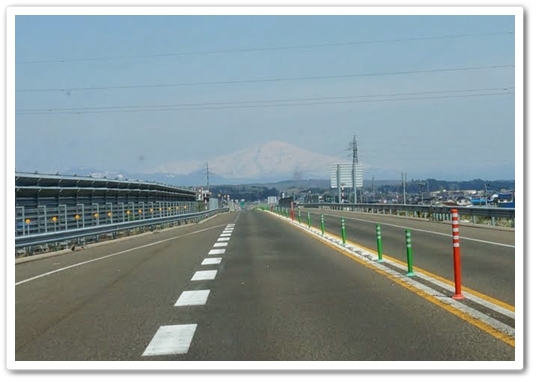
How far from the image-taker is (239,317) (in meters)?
10.3

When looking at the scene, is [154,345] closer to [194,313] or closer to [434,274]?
[194,313]

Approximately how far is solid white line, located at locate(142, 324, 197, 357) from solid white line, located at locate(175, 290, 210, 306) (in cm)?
208

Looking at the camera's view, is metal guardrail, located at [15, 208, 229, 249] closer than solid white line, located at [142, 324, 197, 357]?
No

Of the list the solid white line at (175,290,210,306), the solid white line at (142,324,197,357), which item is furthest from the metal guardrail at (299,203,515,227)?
the solid white line at (142,324,197,357)

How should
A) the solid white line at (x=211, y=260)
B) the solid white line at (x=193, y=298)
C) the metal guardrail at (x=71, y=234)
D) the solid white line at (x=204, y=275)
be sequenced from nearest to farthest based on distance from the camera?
the solid white line at (x=193, y=298) < the solid white line at (x=204, y=275) < the solid white line at (x=211, y=260) < the metal guardrail at (x=71, y=234)

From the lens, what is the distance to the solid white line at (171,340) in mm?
8227

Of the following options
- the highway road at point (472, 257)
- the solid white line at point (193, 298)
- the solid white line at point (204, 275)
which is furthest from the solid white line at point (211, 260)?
the solid white line at point (193, 298)

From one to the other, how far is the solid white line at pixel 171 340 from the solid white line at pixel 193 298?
208 cm

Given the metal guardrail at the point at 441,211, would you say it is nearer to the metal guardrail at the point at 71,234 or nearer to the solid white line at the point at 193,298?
the metal guardrail at the point at 71,234

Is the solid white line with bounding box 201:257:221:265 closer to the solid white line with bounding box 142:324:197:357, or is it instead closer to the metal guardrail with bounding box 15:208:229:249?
the metal guardrail with bounding box 15:208:229:249

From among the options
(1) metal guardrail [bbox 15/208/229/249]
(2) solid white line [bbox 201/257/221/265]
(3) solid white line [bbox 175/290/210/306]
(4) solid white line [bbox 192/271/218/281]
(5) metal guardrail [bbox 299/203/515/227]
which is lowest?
(2) solid white line [bbox 201/257/221/265]

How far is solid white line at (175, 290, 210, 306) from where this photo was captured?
39.1ft
